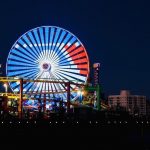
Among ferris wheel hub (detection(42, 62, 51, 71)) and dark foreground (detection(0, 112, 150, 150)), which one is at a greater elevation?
ferris wheel hub (detection(42, 62, 51, 71))

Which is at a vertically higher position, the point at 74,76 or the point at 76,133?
the point at 74,76

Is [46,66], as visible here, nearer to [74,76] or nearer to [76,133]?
[74,76]

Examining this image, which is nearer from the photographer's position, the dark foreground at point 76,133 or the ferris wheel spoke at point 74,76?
the dark foreground at point 76,133

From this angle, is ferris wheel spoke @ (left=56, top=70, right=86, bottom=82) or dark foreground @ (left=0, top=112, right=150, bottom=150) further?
ferris wheel spoke @ (left=56, top=70, right=86, bottom=82)

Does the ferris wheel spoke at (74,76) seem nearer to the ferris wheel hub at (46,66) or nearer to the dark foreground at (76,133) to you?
the ferris wheel hub at (46,66)

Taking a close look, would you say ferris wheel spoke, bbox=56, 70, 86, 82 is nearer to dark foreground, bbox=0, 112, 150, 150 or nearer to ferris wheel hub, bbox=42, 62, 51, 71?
ferris wheel hub, bbox=42, 62, 51, 71

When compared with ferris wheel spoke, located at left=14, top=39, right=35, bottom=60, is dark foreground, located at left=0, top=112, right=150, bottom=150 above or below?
below

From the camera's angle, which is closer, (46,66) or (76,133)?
(76,133)

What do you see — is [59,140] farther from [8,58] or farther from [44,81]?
[8,58]

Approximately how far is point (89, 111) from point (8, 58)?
1763cm

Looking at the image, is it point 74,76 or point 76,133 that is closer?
point 76,133

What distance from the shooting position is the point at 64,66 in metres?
70.4

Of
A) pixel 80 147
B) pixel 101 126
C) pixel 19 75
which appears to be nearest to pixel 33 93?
pixel 19 75

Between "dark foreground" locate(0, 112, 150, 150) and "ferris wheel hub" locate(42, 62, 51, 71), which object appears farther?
"ferris wheel hub" locate(42, 62, 51, 71)
